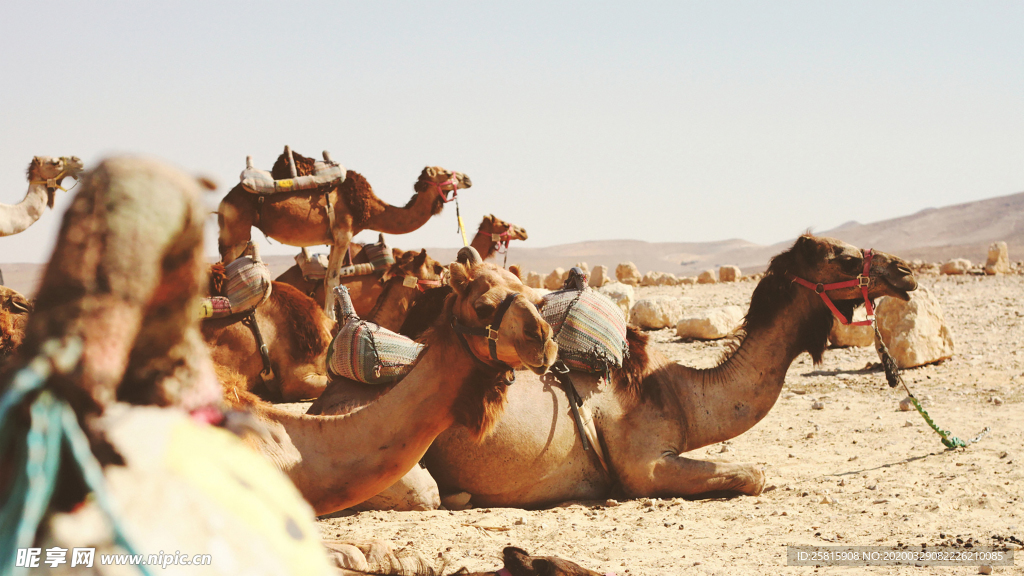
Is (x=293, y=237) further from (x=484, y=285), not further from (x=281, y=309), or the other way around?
(x=484, y=285)

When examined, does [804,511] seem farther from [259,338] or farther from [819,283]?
[259,338]

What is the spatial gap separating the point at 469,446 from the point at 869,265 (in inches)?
129

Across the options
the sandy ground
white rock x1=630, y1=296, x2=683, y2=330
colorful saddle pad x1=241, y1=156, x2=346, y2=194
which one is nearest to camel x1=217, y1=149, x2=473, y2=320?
colorful saddle pad x1=241, y1=156, x2=346, y2=194

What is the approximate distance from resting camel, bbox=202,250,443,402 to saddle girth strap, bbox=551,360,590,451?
2.82 metres

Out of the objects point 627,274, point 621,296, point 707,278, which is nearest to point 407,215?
point 621,296

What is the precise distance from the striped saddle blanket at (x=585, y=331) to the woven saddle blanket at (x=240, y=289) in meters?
2.83

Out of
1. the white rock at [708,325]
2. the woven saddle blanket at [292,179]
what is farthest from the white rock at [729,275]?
the woven saddle blanket at [292,179]

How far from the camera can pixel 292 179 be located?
10.3m

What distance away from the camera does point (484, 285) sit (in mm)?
3770

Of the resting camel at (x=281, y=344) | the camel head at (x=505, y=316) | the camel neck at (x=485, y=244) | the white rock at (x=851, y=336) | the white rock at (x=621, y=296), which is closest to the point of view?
the camel head at (x=505, y=316)

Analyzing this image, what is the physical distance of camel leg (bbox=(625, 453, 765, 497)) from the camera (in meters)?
5.54

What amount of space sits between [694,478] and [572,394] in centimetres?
98

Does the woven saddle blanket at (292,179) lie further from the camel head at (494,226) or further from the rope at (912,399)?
the rope at (912,399)

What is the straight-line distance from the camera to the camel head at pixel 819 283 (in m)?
6.22
